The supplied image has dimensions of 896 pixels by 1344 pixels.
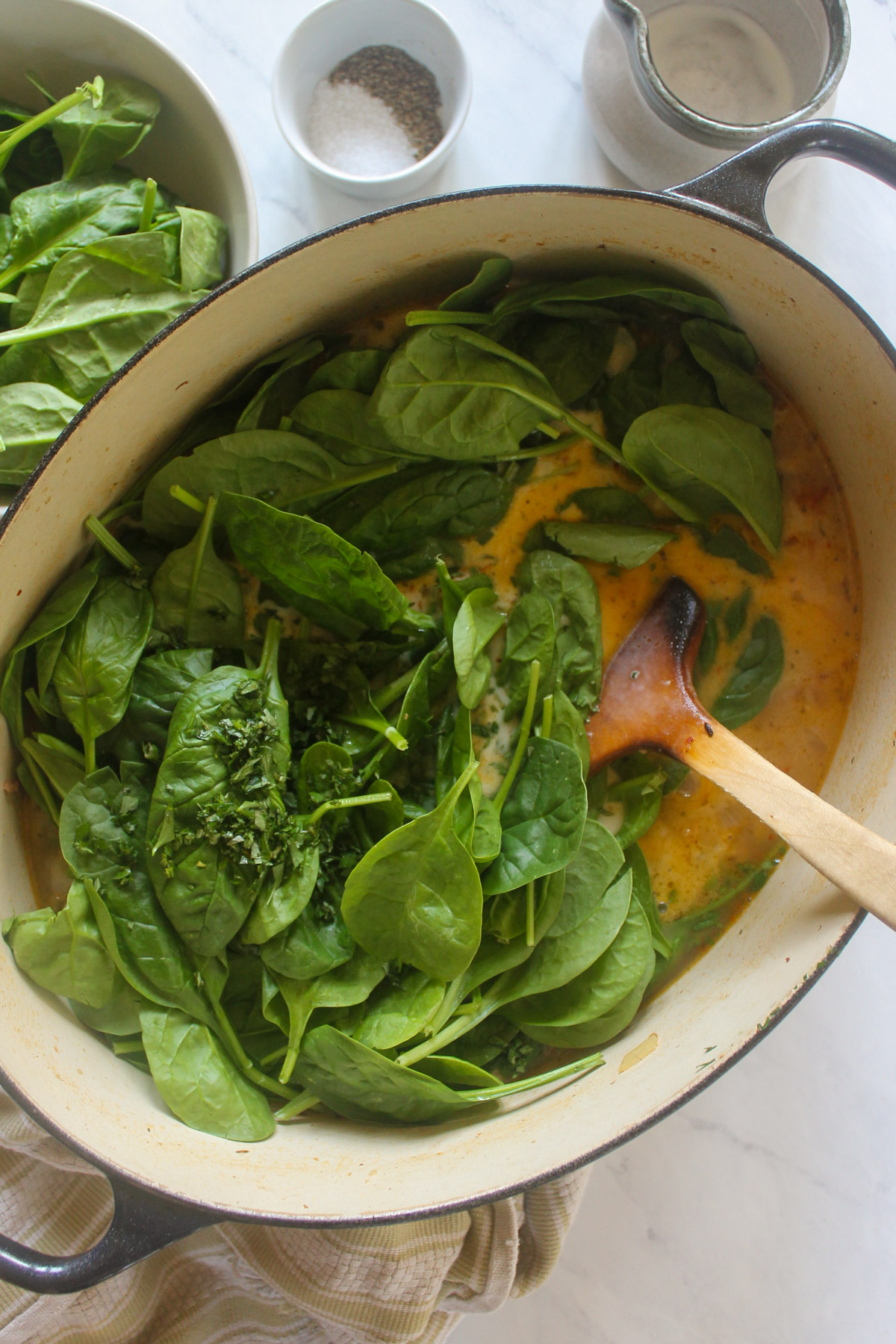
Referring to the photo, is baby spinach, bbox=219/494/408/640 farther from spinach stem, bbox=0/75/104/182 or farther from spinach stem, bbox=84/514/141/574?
spinach stem, bbox=0/75/104/182

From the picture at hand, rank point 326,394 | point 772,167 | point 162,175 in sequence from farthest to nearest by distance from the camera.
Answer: point 162,175, point 326,394, point 772,167

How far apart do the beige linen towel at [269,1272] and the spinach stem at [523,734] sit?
16.4 inches

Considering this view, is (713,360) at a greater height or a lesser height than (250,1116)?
greater

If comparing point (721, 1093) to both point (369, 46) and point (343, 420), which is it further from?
point (369, 46)

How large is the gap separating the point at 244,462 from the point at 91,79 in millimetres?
427

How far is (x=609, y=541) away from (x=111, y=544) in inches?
17.7

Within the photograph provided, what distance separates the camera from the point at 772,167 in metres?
0.73

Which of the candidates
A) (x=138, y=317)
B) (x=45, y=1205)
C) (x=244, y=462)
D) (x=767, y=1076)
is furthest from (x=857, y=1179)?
(x=138, y=317)

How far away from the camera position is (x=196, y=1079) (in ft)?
2.67


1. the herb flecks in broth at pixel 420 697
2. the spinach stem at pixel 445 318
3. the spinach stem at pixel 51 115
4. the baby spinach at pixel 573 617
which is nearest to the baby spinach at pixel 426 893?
the herb flecks in broth at pixel 420 697

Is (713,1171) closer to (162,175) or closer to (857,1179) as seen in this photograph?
(857,1179)

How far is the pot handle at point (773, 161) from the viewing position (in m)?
0.73

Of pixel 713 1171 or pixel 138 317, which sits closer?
pixel 138 317

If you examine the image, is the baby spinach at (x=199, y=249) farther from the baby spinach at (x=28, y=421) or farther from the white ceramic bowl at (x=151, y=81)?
the baby spinach at (x=28, y=421)
